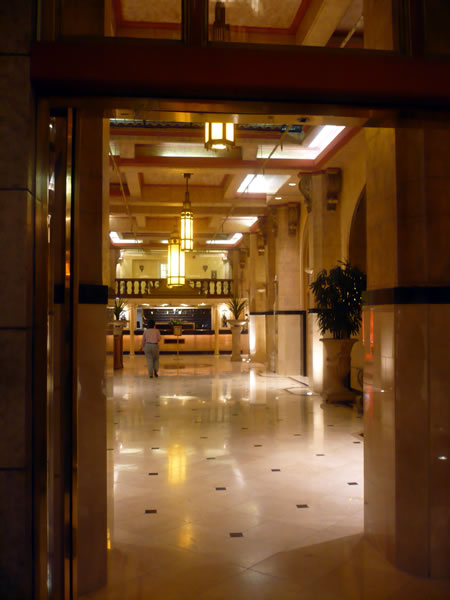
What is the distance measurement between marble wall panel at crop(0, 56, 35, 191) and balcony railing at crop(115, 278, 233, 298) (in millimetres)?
20369

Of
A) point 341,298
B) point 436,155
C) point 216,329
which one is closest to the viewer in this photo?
point 436,155

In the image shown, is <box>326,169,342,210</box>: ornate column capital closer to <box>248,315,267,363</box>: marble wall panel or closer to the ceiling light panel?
the ceiling light panel

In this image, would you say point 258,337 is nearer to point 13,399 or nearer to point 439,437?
point 439,437

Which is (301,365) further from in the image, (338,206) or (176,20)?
(176,20)

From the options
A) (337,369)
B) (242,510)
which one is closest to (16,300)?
(242,510)

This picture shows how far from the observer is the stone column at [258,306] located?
58.5 ft

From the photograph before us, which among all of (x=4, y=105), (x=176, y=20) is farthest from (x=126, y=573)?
(x=176, y=20)

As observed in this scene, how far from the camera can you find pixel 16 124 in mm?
2055

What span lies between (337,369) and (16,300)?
811 cm

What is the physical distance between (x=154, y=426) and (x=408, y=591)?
5.21 meters

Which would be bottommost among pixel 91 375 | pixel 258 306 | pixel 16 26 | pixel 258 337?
pixel 258 337

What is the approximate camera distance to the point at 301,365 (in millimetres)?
14320

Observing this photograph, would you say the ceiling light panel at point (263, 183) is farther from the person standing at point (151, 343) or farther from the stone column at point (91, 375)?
the stone column at point (91, 375)

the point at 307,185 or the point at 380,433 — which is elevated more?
the point at 307,185
